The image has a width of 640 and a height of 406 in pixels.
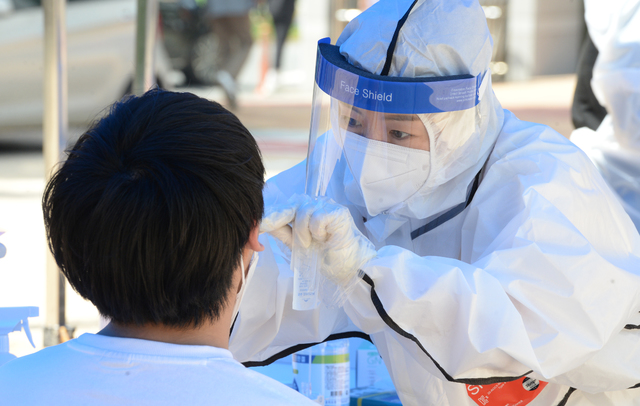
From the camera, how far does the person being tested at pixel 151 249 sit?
94 centimetres

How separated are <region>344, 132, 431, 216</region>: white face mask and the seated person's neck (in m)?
0.67

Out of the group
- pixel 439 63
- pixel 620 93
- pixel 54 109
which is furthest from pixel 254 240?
pixel 620 93

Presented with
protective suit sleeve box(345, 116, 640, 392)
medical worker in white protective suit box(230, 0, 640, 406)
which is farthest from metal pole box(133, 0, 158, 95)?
protective suit sleeve box(345, 116, 640, 392)

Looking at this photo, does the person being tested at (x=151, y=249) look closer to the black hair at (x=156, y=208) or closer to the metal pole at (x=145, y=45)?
the black hair at (x=156, y=208)

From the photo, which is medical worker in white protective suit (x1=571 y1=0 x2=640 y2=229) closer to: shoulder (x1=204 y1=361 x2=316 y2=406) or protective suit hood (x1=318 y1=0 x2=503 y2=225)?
protective suit hood (x1=318 y1=0 x2=503 y2=225)

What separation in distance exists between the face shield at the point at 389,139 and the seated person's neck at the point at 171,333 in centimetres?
62

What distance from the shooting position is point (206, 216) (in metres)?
0.98

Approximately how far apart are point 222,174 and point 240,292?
352 millimetres

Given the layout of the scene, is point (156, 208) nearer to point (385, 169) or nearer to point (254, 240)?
point (254, 240)

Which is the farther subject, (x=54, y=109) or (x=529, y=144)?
(x=54, y=109)

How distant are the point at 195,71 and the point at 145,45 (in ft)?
30.3

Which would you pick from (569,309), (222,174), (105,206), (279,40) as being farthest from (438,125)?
(279,40)

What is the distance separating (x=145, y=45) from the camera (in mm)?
2814

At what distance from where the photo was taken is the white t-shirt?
36.6 inches
